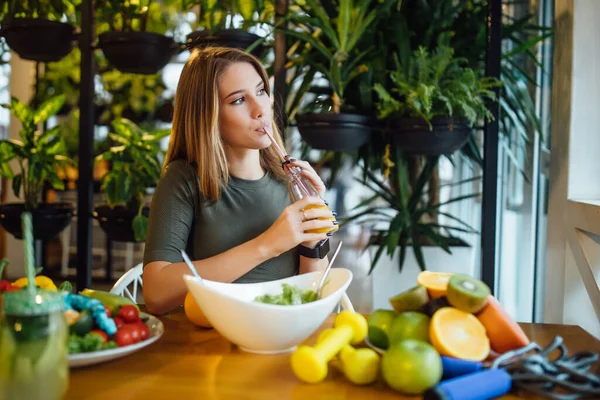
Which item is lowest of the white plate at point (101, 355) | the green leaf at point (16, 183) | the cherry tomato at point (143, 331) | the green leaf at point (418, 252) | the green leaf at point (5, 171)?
the green leaf at point (418, 252)

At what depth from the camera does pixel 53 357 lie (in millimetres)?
772

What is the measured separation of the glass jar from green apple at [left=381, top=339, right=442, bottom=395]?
17.4 inches

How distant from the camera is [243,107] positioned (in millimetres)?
1644

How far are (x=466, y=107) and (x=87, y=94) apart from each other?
154cm

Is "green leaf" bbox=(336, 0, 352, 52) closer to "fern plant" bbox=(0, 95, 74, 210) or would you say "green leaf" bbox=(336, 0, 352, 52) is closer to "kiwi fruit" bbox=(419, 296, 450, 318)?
"fern plant" bbox=(0, 95, 74, 210)

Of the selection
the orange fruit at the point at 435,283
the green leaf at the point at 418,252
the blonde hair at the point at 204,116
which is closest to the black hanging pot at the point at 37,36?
the blonde hair at the point at 204,116

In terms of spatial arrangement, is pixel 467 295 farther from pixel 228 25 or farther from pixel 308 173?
pixel 228 25

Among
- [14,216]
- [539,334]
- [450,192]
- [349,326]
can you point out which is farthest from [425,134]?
[450,192]

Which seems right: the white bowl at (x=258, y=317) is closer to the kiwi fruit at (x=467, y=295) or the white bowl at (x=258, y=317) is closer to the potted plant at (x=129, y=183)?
the kiwi fruit at (x=467, y=295)

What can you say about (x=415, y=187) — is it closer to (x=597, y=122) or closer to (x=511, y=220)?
(x=511, y=220)

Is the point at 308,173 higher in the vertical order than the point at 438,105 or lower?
lower

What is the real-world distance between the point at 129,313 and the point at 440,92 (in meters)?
1.63

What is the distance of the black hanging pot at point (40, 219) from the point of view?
293 centimetres

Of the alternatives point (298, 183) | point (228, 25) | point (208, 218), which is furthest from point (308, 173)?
point (228, 25)
